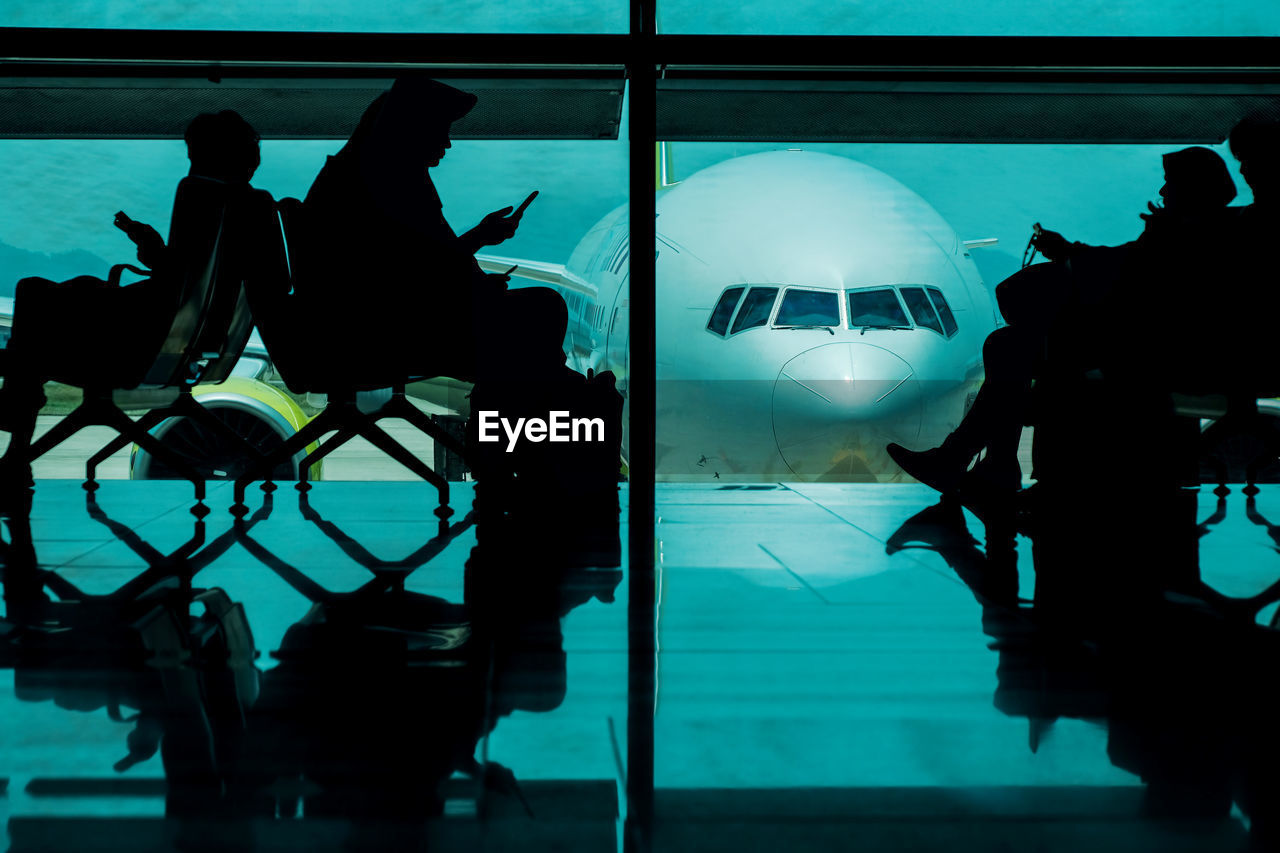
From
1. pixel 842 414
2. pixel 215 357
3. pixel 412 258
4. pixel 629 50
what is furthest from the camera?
pixel 842 414

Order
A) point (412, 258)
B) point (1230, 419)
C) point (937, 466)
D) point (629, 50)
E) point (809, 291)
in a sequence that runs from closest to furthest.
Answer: point (412, 258)
point (629, 50)
point (937, 466)
point (1230, 419)
point (809, 291)

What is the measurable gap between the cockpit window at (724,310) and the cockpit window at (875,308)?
46cm

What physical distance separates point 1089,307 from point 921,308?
6.49ft

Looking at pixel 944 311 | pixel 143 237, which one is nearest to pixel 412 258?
pixel 143 237

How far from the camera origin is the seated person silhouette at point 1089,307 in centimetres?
203

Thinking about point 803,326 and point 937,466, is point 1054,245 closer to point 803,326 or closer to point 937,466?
point 937,466

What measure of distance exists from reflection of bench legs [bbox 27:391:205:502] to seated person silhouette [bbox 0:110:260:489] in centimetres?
6

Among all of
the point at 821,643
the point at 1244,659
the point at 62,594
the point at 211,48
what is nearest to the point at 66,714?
the point at 62,594

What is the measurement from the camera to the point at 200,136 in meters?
2.25

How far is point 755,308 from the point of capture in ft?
13.2

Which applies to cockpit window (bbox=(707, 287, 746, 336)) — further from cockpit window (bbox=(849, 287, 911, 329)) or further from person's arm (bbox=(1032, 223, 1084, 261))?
person's arm (bbox=(1032, 223, 1084, 261))

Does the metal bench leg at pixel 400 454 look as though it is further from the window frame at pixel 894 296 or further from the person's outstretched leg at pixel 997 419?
the window frame at pixel 894 296

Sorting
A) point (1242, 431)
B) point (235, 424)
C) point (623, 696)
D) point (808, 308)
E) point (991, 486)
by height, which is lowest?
point (623, 696)

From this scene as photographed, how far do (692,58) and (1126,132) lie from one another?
122cm
